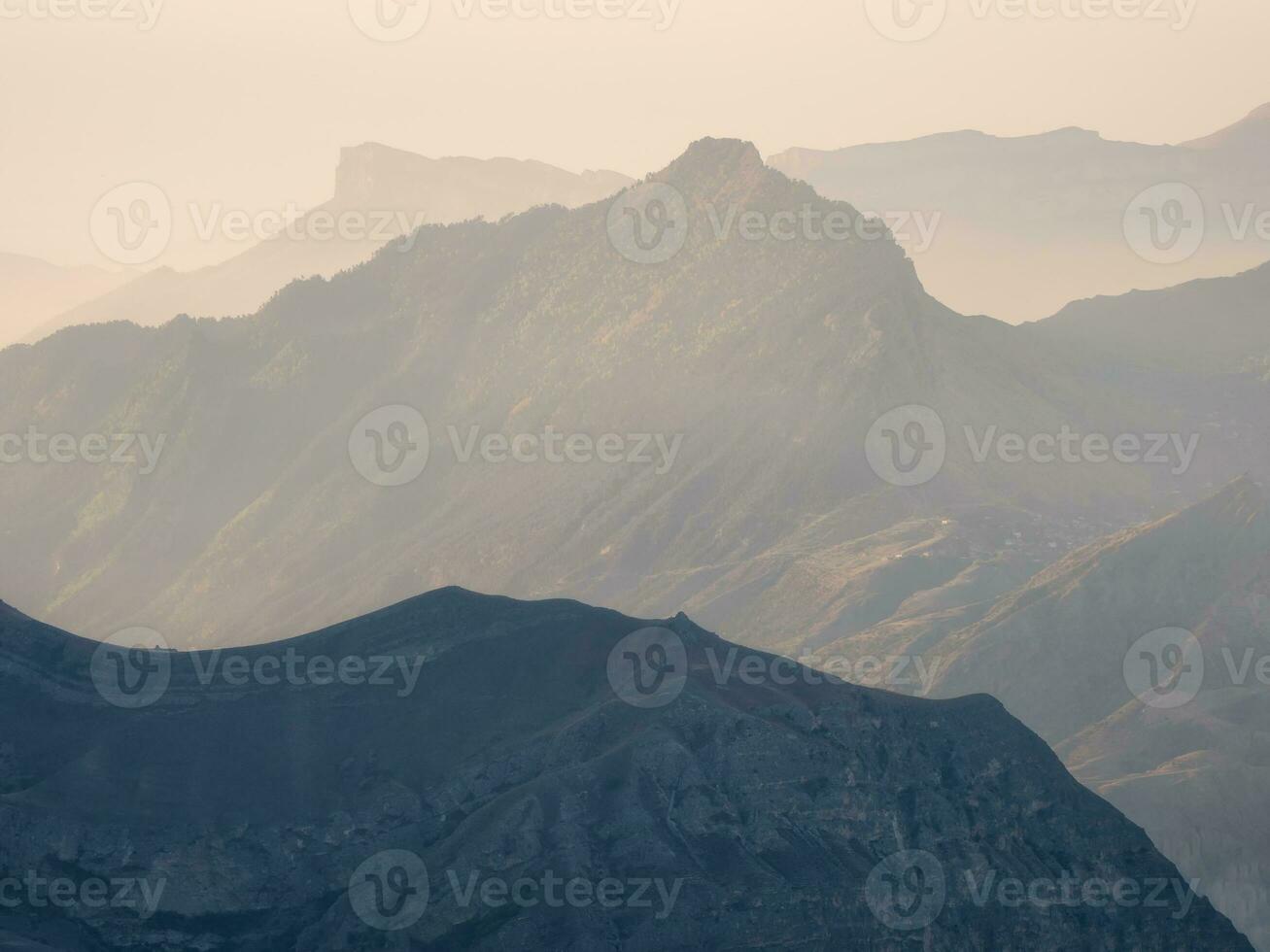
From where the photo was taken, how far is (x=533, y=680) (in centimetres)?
9138

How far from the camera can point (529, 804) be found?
265 ft

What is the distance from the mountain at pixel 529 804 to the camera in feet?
258

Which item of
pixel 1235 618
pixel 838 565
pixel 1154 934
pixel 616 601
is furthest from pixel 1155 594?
pixel 1154 934

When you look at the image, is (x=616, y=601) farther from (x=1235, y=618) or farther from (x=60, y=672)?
(x=60, y=672)

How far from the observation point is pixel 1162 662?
158 meters

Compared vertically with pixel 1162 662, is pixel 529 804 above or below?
below

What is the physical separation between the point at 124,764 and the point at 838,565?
11494 centimetres

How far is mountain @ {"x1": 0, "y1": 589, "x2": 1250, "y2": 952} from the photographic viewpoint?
78688 mm

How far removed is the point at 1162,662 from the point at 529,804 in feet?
287

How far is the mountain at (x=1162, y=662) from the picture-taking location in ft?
424

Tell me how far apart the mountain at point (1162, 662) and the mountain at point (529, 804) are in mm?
39948

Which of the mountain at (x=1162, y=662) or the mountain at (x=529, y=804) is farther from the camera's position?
the mountain at (x=1162, y=662)

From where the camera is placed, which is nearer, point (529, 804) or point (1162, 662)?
point (529, 804)

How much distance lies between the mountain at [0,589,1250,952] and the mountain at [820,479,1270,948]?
39.9 m
